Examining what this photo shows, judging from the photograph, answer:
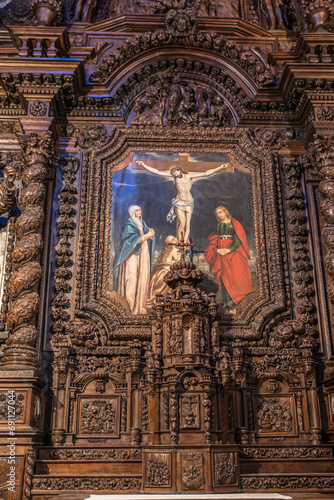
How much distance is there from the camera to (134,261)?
870cm

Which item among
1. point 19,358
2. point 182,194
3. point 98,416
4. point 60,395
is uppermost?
point 182,194

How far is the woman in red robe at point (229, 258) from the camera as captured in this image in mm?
8570

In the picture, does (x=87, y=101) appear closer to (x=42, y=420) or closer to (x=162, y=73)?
(x=162, y=73)

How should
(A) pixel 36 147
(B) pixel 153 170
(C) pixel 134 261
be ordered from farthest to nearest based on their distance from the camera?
1. (B) pixel 153 170
2. (C) pixel 134 261
3. (A) pixel 36 147

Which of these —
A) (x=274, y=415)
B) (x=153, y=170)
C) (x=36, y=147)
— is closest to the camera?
(x=274, y=415)

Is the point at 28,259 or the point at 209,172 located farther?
the point at 209,172

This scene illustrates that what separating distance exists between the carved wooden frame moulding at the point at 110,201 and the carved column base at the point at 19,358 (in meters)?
1.13

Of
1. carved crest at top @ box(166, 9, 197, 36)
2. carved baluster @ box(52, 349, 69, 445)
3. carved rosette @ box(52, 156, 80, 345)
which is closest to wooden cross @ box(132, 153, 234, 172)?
carved rosette @ box(52, 156, 80, 345)

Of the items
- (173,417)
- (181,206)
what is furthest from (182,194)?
(173,417)

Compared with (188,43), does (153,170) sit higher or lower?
lower

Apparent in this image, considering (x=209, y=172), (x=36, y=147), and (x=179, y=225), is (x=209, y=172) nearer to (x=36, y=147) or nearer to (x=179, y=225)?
(x=179, y=225)

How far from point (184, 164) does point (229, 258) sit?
5.97 feet

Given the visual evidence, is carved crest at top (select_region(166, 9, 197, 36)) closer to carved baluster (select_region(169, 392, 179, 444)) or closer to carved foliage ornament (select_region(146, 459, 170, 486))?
carved baluster (select_region(169, 392, 179, 444))

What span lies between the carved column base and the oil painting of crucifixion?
1650mm
